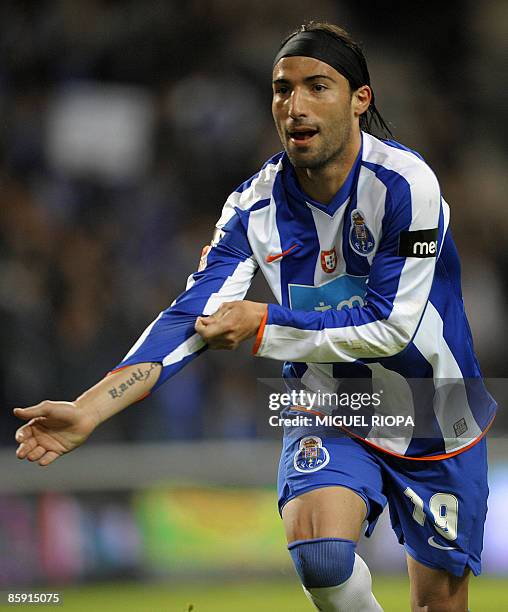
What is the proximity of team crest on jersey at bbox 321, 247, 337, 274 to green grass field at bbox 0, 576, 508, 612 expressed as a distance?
8.54 ft

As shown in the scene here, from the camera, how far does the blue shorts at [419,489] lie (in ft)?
12.0

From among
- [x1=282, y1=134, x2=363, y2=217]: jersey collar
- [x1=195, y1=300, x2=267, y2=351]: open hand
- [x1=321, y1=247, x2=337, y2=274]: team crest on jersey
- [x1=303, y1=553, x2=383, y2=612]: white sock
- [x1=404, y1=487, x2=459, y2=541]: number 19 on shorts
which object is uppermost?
[x1=282, y1=134, x2=363, y2=217]: jersey collar

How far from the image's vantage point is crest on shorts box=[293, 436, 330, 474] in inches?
142

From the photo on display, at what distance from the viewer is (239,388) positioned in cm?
745

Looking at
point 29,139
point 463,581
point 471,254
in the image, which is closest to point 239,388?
point 471,254

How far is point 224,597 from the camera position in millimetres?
5949

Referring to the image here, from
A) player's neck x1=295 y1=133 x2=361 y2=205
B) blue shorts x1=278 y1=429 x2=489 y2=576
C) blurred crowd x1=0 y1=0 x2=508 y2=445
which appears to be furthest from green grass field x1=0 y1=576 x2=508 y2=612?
player's neck x1=295 y1=133 x2=361 y2=205

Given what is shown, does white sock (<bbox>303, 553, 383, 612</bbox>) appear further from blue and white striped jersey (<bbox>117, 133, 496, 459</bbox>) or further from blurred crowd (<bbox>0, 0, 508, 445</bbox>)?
blurred crowd (<bbox>0, 0, 508, 445</bbox>)

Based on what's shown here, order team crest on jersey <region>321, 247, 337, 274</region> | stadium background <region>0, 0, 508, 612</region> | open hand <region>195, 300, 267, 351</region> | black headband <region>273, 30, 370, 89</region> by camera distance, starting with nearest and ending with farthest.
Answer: open hand <region>195, 300, 267, 351</region>, black headband <region>273, 30, 370, 89</region>, team crest on jersey <region>321, 247, 337, 274</region>, stadium background <region>0, 0, 508, 612</region>

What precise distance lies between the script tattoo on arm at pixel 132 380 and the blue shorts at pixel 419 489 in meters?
0.62

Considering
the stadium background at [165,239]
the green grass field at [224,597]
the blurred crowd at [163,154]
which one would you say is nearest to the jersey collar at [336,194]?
the stadium background at [165,239]

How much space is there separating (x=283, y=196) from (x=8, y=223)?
4711 mm

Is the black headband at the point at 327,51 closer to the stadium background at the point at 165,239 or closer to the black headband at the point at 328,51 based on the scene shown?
the black headband at the point at 328,51

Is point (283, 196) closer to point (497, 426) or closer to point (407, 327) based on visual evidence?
point (407, 327)
